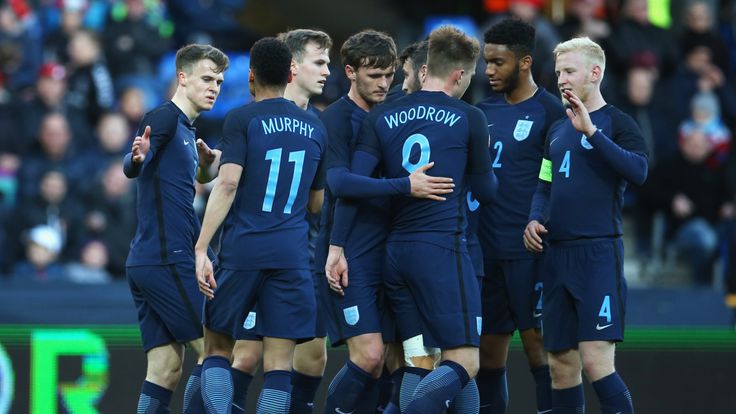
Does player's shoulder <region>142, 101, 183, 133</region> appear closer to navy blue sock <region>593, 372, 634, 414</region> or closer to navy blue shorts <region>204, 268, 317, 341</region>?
navy blue shorts <region>204, 268, 317, 341</region>

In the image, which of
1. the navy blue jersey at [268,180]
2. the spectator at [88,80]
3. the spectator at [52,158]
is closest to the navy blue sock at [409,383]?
the navy blue jersey at [268,180]

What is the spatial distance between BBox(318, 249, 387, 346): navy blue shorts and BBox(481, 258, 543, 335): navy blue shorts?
855mm

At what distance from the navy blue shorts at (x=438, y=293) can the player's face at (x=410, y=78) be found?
0.99m

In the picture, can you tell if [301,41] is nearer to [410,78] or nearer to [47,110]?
[410,78]

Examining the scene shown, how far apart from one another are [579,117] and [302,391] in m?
2.36

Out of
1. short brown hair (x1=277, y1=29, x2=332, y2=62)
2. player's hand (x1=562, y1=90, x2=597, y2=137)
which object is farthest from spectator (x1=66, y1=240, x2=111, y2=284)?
player's hand (x1=562, y1=90, x2=597, y2=137)

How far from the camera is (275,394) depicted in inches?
302

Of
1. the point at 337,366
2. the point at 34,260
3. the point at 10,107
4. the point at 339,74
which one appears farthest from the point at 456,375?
the point at 10,107

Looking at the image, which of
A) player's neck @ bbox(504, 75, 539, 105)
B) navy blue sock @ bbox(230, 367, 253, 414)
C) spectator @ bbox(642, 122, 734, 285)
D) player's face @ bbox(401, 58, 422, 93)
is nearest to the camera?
navy blue sock @ bbox(230, 367, 253, 414)

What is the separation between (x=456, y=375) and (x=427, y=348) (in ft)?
0.93

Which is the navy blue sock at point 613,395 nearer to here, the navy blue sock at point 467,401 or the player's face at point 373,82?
the navy blue sock at point 467,401

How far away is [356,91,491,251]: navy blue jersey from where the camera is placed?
7668mm

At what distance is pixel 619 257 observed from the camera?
8117mm

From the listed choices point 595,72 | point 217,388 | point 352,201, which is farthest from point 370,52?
point 217,388
